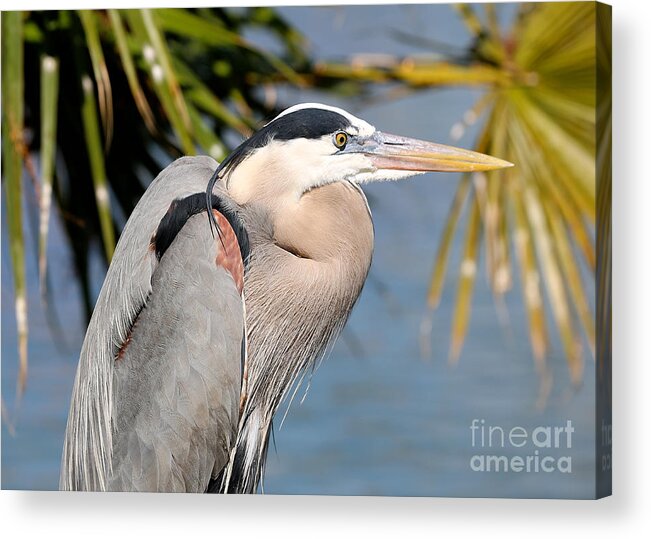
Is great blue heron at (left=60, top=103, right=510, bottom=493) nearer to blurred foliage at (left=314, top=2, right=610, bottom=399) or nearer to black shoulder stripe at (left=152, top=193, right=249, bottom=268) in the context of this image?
black shoulder stripe at (left=152, top=193, right=249, bottom=268)

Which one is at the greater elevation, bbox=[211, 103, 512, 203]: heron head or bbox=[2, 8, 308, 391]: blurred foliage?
bbox=[2, 8, 308, 391]: blurred foliage

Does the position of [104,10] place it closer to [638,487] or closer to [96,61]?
[96,61]

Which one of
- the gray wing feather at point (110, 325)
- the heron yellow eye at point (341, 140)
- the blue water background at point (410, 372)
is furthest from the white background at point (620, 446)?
the heron yellow eye at point (341, 140)

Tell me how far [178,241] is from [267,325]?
1.02 feet

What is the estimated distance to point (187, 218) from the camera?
3.22 metres

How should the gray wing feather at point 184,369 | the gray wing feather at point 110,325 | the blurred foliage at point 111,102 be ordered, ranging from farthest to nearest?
the blurred foliage at point 111,102 → the gray wing feather at point 110,325 → the gray wing feather at point 184,369

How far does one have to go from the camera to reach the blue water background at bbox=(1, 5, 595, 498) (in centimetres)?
328

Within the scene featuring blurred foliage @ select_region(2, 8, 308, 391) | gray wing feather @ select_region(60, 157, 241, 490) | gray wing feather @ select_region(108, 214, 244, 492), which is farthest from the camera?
blurred foliage @ select_region(2, 8, 308, 391)

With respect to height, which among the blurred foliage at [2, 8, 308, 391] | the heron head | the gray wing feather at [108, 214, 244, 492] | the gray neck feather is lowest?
the gray wing feather at [108, 214, 244, 492]

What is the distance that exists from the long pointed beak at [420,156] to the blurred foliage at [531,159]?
0.07 meters

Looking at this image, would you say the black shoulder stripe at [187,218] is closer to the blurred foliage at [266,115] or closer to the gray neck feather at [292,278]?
the gray neck feather at [292,278]

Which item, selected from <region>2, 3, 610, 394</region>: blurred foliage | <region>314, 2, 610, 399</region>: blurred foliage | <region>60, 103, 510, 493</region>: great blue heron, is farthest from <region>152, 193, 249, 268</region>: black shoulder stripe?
<region>314, 2, 610, 399</region>: blurred foliage

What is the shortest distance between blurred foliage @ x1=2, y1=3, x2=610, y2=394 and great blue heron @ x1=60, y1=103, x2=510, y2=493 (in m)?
0.16

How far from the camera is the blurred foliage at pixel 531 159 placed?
3229 millimetres
